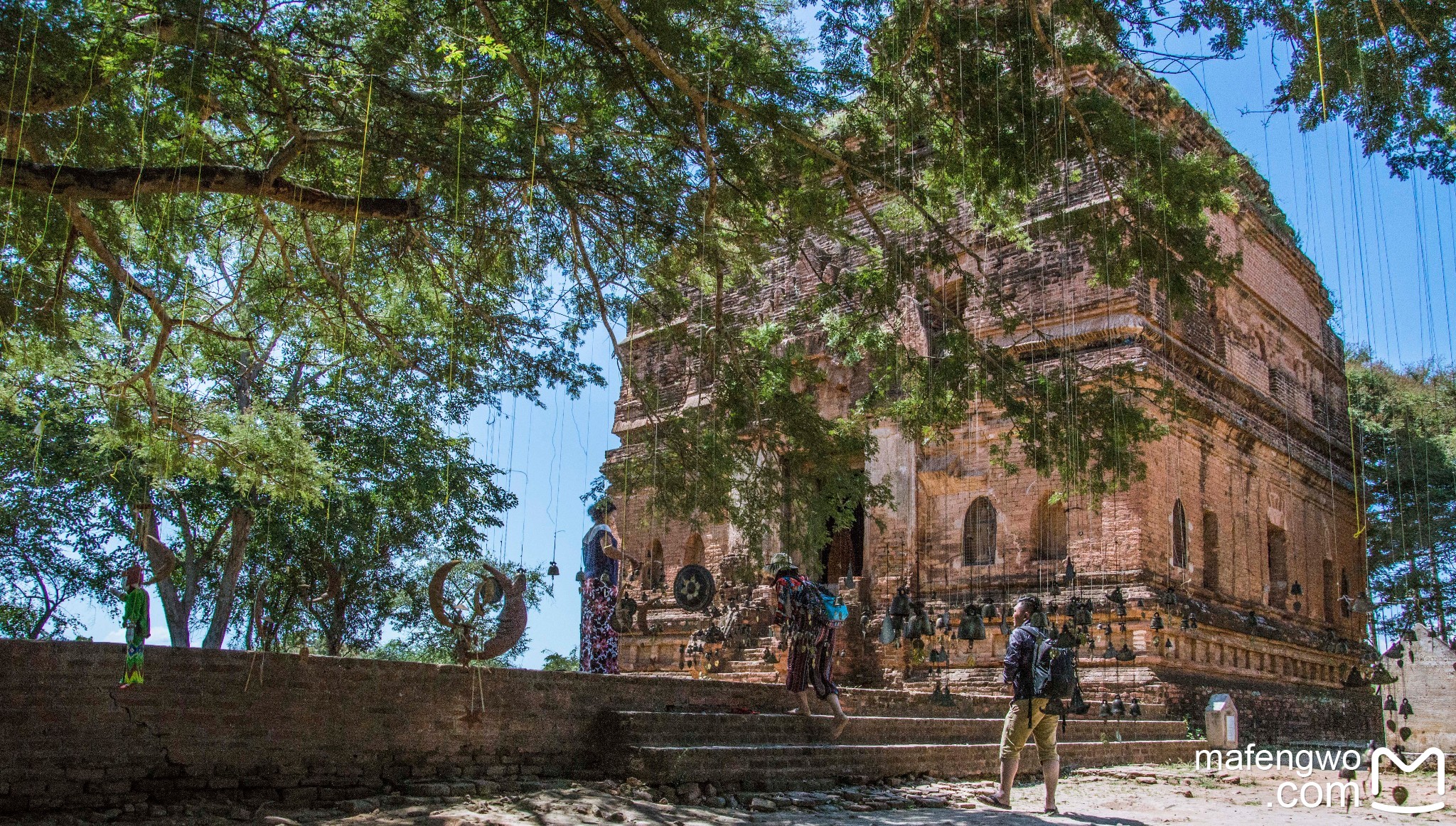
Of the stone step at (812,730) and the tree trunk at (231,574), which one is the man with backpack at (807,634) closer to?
the stone step at (812,730)

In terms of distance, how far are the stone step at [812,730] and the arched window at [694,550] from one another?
23.0 feet

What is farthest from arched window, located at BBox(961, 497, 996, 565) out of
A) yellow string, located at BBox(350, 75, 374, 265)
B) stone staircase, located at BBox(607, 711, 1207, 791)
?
yellow string, located at BBox(350, 75, 374, 265)

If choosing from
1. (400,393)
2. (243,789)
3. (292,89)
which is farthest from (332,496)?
(243,789)

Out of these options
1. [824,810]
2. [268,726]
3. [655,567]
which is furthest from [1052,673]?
[655,567]

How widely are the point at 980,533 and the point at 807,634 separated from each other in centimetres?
661

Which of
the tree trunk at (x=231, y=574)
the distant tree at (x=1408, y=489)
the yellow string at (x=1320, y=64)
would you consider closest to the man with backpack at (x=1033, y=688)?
the yellow string at (x=1320, y=64)

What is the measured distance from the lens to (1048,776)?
23.9 feet

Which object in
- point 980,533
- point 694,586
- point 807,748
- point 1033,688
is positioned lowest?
point 807,748

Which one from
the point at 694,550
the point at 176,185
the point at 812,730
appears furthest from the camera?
the point at 694,550

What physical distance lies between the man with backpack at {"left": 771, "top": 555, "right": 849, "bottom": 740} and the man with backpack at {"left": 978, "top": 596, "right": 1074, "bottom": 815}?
75.9 inches

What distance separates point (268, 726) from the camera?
258 inches

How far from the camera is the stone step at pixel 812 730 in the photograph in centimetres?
798

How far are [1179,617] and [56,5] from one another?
41.7 feet

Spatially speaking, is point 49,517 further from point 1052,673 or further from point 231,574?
point 1052,673
